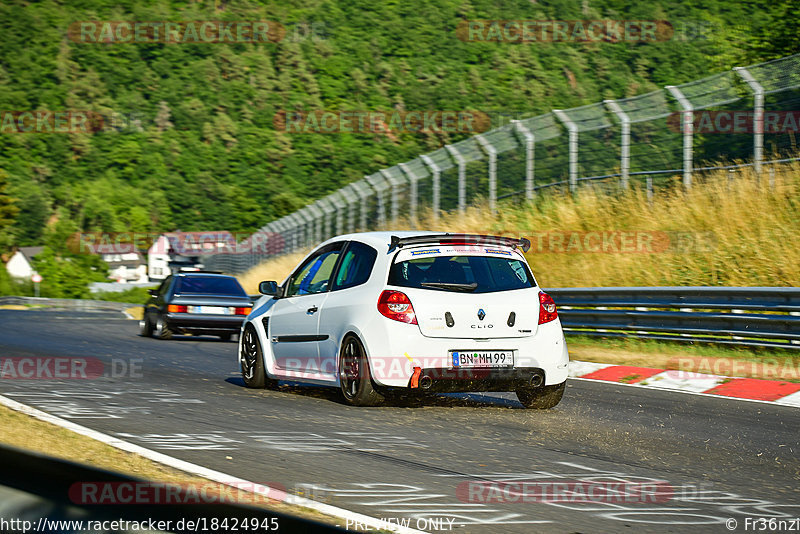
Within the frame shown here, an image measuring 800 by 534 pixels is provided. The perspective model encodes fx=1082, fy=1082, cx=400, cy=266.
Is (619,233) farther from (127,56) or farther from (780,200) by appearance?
(127,56)

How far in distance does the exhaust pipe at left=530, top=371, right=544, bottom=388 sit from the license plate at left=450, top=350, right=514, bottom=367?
0.26 meters

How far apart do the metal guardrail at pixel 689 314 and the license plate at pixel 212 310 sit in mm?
7244

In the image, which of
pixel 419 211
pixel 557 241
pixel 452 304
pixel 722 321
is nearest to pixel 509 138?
pixel 557 241

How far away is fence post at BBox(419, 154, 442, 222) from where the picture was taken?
2427 centimetres

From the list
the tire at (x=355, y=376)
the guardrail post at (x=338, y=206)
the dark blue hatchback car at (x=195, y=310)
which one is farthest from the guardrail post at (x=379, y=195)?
the tire at (x=355, y=376)

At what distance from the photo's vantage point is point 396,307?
9234 millimetres

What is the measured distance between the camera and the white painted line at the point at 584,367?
45.6ft

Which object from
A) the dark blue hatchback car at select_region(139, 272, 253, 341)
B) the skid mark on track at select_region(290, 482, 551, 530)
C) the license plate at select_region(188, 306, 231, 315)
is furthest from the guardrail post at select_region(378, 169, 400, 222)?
the skid mark on track at select_region(290, 482, 551, 530)

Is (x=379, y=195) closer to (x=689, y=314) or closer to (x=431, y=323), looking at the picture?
(x=689, y=314)

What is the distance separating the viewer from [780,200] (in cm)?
1761

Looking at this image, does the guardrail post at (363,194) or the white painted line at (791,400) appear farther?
the guardrail post at (363,194)

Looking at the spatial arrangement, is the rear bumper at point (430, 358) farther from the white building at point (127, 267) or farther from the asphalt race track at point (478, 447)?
the white building at point (127, 267)

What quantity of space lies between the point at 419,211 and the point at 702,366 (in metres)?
13.6

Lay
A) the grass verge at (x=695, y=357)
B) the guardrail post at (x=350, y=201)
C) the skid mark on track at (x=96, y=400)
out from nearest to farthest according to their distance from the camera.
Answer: the skid mark on track at (x=96, y=400), the grass verge at (x=695, y=357), the guardrail post at (x=350, y=201)
